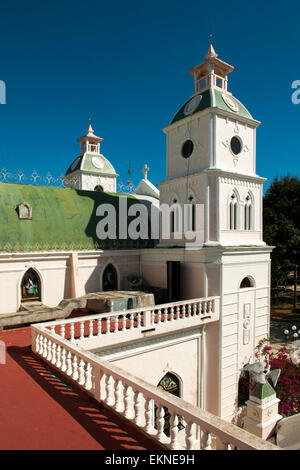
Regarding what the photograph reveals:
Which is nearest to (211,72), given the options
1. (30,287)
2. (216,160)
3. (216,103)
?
(216,103)

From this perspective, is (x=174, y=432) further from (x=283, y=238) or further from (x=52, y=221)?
(x=283, y=238)

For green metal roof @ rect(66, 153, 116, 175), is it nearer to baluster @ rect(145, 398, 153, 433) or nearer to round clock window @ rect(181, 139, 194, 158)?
round clock window @ rect(181, 139, 194, 158)

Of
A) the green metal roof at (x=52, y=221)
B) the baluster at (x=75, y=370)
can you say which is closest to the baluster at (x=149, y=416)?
the baluster at (x=75, y=370)

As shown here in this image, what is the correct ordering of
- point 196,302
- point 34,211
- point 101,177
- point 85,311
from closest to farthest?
1. point 196,302
2. point 85,311
3. point 34,211
4. point 101,177

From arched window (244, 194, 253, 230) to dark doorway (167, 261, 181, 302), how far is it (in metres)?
4.78

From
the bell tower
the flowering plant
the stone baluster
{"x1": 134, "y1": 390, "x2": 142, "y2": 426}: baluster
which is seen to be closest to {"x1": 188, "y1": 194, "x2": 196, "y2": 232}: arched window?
the bell tower

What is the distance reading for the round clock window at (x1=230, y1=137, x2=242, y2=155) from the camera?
1744 centimetres

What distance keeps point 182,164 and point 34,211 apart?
364 inches

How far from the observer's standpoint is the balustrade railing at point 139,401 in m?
4.26

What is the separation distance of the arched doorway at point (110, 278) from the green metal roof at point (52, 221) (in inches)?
55.1

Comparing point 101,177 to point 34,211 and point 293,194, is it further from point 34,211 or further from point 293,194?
point 293,194

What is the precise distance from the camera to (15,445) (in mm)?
5137

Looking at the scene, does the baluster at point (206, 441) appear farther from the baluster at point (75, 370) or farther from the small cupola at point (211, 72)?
the small cupola at point (211, 72)

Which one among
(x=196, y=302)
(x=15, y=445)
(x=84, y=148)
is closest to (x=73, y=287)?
(x=196, y=302)
